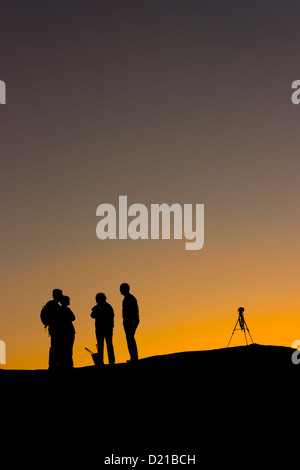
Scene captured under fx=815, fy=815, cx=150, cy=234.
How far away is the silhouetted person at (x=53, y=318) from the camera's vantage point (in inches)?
900

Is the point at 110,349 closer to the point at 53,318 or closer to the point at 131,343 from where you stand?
the point at 131,343

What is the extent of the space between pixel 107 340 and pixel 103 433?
6.02m

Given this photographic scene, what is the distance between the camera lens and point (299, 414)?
754 inches

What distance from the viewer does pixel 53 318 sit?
22.8 m

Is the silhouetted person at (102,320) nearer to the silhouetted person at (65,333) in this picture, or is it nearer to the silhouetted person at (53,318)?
the silhouetted person at (65,333)

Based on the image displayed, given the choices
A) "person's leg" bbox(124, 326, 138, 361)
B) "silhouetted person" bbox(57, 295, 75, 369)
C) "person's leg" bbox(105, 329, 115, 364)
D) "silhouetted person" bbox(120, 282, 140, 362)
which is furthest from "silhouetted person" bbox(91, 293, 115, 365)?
"silhouetted person" bbox(57, 295, 75, 369)

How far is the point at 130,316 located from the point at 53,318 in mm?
2229

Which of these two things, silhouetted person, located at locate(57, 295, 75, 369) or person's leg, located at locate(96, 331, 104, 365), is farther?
person's leg, located at locate(96, 331, 104, 365)

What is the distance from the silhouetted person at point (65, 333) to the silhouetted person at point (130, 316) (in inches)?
60.6

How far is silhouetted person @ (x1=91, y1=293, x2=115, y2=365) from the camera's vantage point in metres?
23.6

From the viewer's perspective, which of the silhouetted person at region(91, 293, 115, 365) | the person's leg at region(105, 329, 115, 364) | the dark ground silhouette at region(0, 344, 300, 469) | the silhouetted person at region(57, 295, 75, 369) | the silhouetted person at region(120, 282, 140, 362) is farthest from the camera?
the person's leg at region(105, 329, 115, 364)

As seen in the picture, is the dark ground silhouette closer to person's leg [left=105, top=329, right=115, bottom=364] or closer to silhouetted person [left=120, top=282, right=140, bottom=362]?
person's leg [left=105, top=329, right=115, bottom=364]

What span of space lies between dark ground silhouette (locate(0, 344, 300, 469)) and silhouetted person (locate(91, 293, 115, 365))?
877 millimetres

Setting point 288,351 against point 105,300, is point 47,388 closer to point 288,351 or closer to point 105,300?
point 105,300
